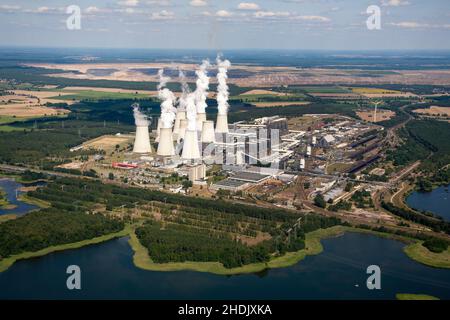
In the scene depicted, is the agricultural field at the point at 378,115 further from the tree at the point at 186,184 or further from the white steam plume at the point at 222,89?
the tree at the point at 186,184

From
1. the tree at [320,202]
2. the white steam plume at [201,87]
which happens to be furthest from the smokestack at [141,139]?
the tree at [320,202]

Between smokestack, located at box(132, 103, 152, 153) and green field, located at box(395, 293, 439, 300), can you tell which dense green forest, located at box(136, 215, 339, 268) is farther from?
smokestack, located at box(132, 103, 152, 153)

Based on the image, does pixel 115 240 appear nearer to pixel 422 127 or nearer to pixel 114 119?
pixel 114 119

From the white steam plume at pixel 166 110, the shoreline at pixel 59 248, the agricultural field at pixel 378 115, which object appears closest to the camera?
the shoreline at pixel 59 248

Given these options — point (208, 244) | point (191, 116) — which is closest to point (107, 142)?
point (191, 116)

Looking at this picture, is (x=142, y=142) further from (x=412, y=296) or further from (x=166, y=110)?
(x=412, y=296)
